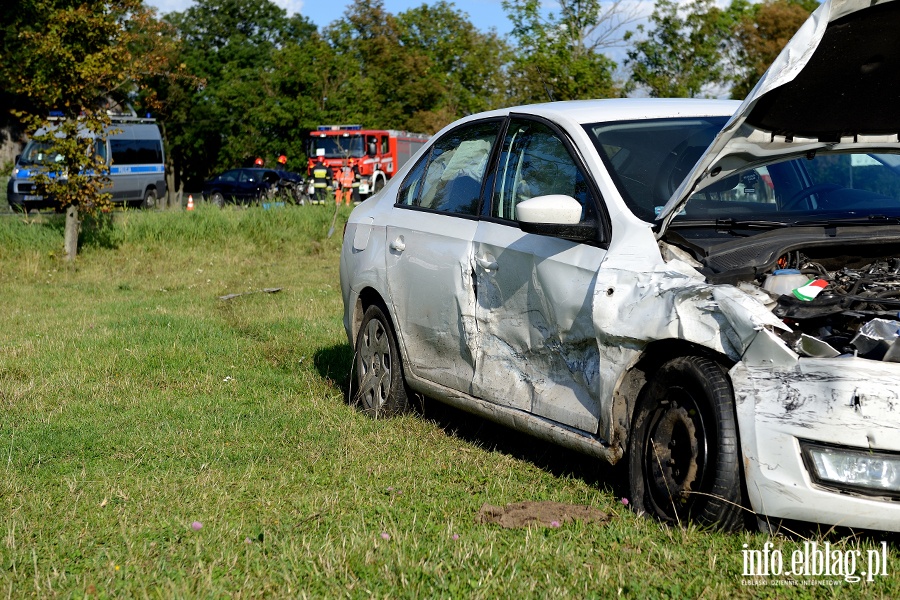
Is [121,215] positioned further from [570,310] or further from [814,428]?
[814,428]

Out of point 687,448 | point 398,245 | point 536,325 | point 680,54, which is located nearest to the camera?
point 687,448

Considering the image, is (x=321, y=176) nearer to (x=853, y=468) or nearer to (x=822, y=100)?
(x=822, y=100)

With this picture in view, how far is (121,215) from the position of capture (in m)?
18.2

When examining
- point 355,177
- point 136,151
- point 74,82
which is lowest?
point 355,177

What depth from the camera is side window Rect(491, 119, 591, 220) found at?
5.10 meters

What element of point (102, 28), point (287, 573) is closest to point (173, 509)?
point (287, 573)

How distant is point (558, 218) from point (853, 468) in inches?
64.8

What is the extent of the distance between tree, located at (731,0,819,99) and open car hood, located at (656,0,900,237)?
35313 mm

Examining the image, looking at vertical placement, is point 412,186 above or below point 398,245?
above

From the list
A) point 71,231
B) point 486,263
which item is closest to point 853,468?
point 486,263

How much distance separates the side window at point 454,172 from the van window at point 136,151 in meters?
27.0

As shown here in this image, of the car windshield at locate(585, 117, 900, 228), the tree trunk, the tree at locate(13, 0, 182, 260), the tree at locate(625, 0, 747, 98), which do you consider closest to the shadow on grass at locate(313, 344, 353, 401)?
the car windshield at locate(585, 117, 900, 228)

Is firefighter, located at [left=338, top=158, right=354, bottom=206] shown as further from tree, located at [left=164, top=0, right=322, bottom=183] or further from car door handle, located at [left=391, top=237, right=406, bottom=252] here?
car door handle, located at [left=391, top=237, right=406, bottom=252]

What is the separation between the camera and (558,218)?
467cm
